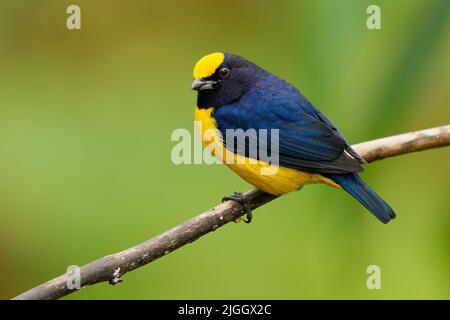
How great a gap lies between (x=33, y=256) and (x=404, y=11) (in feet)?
8.52

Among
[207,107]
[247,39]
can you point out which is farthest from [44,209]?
[247,39]

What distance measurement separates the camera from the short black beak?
369 cm

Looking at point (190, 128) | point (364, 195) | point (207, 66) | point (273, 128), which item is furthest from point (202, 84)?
point (190, 128)

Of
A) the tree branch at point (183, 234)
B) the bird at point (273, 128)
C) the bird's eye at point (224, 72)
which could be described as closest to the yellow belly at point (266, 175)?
the bird at point (273, 128)

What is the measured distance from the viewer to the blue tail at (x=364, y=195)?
10.6 feet

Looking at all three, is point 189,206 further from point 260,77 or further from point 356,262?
point 356,262

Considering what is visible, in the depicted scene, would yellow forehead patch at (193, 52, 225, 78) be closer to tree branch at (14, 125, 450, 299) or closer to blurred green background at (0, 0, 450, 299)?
blurred green background at (0, 0, 450, 299)

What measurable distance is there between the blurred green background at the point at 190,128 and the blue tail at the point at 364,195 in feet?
0.26

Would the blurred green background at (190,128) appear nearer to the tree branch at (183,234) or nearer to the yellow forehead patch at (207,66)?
the tree branch at (183,234)

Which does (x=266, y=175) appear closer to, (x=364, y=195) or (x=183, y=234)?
(x=364, y=195)

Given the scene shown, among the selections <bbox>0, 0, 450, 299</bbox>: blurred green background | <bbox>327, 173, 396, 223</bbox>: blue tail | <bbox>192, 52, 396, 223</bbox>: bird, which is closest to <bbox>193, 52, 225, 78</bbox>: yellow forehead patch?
<bbox>192, 52, 396, 223</bbox>: bird

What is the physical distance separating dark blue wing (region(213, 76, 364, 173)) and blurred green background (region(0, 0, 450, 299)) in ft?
0.38

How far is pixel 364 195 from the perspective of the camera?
3289 millimetres

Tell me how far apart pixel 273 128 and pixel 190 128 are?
4.67 feet
